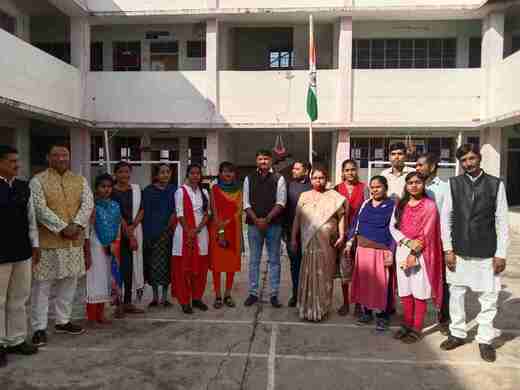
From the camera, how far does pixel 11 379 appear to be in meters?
3.06

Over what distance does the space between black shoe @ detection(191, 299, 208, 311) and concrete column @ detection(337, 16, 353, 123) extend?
23.5 feet

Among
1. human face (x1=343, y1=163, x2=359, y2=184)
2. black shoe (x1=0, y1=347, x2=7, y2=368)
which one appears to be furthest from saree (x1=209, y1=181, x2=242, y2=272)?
black shoe (x1=0, y1=347, x2=7, y2=368)

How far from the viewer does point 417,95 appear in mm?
10703

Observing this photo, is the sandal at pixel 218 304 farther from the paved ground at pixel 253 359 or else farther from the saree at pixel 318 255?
the saree at pixel 318 255

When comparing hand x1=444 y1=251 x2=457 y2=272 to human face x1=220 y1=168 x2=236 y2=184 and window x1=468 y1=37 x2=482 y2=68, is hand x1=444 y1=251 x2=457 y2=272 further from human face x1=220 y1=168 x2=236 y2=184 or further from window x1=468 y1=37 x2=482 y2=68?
window x1=468 y1=37 x2=482 y2=68

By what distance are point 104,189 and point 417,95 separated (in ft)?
28.7

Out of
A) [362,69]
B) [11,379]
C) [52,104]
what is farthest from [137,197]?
[362,69]

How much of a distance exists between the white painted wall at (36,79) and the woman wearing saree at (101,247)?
17.3 ft

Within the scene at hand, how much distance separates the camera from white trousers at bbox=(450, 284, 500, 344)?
3490 millimetres

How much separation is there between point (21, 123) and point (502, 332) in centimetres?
1147

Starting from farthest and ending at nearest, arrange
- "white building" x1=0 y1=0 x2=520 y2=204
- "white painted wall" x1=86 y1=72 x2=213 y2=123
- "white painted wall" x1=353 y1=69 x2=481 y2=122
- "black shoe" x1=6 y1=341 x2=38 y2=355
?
1. "white painted wall" x1=86 y1=72 x2=213 y2=123
2. "white painted wall" x1=353 y1=69 x2=481 y2=122
3. "white building" x1=0 y1=0 x2=520 y2=204
4. "black shoe" x1=6 y1=341 x2=38 y2=355

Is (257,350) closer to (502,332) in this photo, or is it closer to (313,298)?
(313,298)

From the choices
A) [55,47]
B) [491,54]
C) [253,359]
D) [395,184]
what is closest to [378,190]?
[395,184]

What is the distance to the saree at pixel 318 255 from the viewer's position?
4.29 meters
